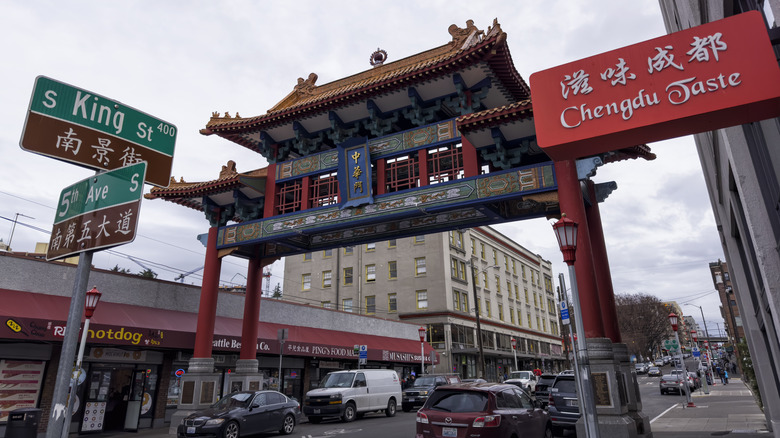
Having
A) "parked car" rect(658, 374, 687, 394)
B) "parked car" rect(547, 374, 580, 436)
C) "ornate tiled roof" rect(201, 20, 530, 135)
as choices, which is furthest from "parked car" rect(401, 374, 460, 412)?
"parked car" rect(658, 374, 687, 394)

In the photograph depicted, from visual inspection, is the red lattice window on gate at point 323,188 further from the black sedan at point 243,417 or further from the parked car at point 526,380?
the parked car at point 526,380

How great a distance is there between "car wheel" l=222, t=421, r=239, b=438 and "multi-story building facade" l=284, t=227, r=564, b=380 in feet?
93.6

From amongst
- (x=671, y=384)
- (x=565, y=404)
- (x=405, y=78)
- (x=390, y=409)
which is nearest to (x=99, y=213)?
(x=405, y=78)

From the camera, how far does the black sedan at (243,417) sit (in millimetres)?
14180

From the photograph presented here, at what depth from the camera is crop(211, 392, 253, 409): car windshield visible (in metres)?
15.3

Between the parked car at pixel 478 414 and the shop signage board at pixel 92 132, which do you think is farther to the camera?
the parked car at pixel 478 414

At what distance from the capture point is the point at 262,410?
15.8 meters

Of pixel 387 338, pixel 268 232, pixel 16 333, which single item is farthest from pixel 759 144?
pixel 387 338

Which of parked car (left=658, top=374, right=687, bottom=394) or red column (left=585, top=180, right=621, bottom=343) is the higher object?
red column (left=585, top=180, right=621, bottom=343)

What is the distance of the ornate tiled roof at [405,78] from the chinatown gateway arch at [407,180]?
0.05 m

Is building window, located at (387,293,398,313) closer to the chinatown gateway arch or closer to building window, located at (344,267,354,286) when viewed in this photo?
building window, located at (344,267,354,286)

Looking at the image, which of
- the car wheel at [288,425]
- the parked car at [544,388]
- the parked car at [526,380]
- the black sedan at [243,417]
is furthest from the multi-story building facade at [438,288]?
the black sedan at [243,417]

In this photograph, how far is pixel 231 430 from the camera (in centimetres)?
1455

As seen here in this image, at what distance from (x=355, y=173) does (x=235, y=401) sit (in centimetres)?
895
